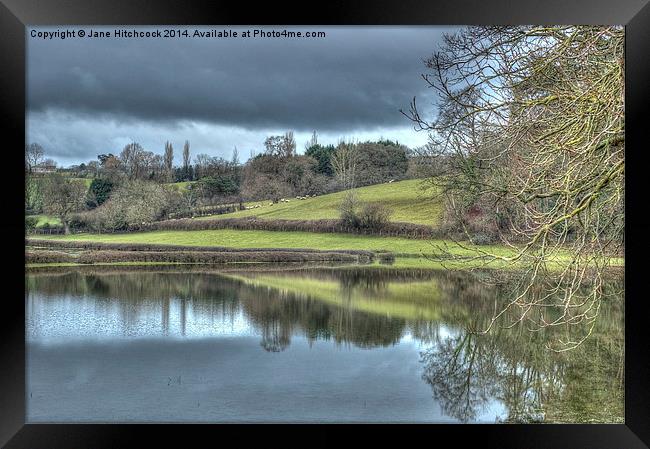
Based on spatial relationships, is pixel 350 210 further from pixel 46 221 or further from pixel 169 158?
pixel 46 221

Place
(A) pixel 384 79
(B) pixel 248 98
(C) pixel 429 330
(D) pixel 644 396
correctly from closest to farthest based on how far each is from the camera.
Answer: (D) pixel 644 396 < (C) pixel 429 330 < (B) pixel 248 98 < (A) pixel 384 79

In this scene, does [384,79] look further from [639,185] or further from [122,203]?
[639,185]

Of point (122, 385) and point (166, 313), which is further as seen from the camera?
point (166, 313)

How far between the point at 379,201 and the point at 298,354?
29.4ft

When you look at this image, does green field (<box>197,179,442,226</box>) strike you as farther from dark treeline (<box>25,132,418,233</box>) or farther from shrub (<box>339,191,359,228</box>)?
dark treeline (<box>25,132,418,233</box>)

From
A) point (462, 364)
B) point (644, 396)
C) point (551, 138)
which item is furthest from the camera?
point (462, 364)

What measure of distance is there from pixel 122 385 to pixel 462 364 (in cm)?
765

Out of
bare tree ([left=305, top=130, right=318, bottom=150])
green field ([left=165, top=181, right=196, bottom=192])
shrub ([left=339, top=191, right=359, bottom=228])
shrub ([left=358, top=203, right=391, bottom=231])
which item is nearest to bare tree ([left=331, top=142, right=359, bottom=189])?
bare tree ([left=305, top=130, right=318, bottom=150])

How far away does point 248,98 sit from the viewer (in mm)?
33125

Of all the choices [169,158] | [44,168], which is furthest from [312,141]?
[44,168]

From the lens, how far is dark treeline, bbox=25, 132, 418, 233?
941 inches

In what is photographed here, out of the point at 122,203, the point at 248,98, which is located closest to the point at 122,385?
the point at 122,203
